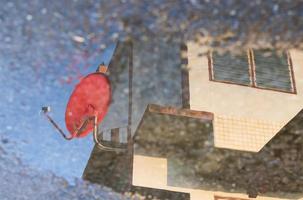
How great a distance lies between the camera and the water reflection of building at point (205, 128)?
7812mm

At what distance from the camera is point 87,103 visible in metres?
8.43

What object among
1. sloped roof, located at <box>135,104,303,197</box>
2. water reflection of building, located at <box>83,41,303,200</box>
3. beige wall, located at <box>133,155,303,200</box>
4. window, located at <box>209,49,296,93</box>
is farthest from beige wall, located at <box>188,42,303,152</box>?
beige wall, located at <box>133,155,303,200</box>

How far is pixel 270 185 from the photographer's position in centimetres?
845

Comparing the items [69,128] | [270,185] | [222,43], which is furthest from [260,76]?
[69,128]

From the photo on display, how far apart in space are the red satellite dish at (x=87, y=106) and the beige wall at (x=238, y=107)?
66.9 inches

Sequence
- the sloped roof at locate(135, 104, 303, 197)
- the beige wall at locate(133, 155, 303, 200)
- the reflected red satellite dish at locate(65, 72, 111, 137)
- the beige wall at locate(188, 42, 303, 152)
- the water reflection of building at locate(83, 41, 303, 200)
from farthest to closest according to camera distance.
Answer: the reflected red satellite dish at locate(65, 72, 111, 137), the beige wall at locate(188, 42, 303, 152), the beige wall at locate(133, 155, 303, 200), the water reflection of building at locate(83, 41, 303, 200), the sloped roof at locate(135, 104, 303, 197)

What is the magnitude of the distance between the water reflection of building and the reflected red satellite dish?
49cm

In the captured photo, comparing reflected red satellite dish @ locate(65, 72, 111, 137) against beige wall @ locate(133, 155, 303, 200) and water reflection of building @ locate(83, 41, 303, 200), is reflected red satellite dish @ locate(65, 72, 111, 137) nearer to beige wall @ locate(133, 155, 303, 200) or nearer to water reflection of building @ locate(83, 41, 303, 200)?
water reflection of building @ locate(83, 41, 303, 200)

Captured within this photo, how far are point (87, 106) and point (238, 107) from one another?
2.95 metres

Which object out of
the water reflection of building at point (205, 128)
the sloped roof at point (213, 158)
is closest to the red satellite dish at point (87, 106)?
the water reflection of building at point (205, 128)

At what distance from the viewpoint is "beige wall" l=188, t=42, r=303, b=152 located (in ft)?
26.8

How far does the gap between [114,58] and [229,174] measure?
371 cm

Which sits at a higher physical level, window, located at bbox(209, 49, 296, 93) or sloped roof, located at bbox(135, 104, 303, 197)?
window, located at bbox(209, 49, 296, 93)

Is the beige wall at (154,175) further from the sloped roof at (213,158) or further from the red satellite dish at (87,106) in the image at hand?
the red satellite dish at (87,106)
